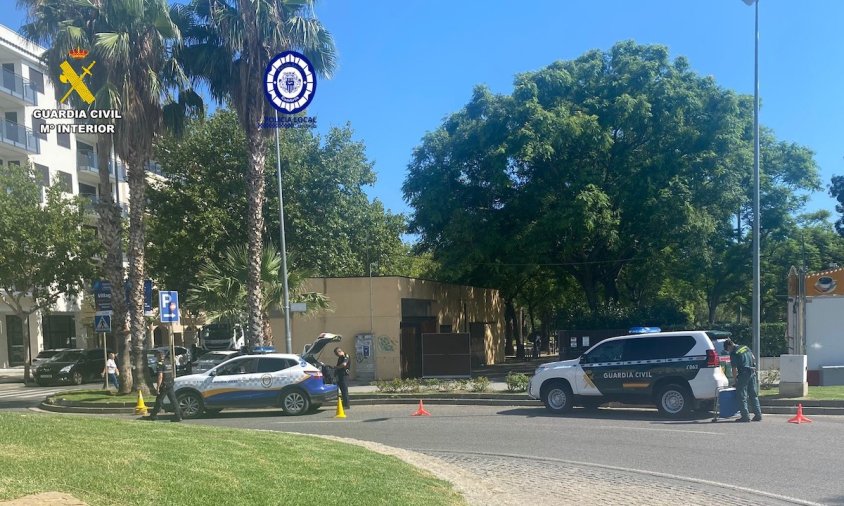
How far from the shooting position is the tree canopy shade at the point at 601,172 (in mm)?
28234

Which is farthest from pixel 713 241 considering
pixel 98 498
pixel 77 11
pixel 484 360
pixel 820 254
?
pixel 98 498

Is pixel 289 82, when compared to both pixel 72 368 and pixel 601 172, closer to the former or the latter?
pixel 601 172

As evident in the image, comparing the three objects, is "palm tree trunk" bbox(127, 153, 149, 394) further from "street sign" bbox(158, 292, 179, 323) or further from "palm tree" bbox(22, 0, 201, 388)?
"street sign" bbox(158, 292, 179, 323)

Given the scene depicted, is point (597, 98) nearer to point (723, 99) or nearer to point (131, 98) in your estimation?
point (723, 99)

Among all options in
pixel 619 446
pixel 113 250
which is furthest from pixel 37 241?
pixel 619 446

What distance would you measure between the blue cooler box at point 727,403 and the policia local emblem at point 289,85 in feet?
43.7

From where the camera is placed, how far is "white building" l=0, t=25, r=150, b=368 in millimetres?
40844

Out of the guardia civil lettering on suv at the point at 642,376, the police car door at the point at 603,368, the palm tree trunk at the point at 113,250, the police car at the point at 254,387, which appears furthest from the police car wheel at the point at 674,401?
the palm tree trunk at the point at 113,250

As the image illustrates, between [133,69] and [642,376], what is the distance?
54.2ft

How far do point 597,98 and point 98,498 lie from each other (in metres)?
27.3

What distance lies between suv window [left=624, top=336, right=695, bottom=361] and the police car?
7.43 m

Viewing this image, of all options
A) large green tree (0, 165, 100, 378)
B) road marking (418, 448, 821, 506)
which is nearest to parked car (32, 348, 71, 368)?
large green tree (0, 165, 100, 378)

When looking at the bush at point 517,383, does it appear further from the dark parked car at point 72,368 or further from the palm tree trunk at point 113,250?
the dark parked car at point 72,368

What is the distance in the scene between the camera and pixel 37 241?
31.5m
